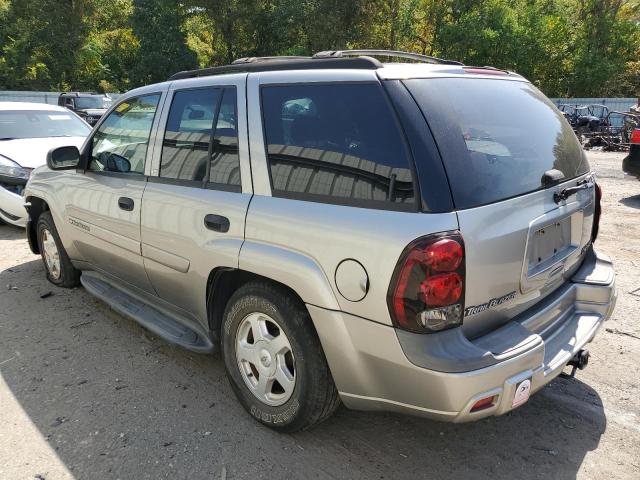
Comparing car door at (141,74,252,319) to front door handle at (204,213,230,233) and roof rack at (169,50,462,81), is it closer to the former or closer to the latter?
front door handle at (204,213,230,233)

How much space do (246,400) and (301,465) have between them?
1.67 feet

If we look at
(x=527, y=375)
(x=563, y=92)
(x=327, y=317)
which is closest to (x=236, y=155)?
(x=327, y=317)

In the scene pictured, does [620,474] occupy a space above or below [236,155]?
below

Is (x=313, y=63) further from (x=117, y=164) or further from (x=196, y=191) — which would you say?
(x=117, y=164)

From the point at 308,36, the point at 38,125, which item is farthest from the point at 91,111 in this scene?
the point at 308,36

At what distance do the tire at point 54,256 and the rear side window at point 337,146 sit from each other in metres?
2.92

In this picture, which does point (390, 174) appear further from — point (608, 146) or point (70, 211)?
point (608, 146)

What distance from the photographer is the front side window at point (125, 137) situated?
137 inches

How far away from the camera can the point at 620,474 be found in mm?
2447

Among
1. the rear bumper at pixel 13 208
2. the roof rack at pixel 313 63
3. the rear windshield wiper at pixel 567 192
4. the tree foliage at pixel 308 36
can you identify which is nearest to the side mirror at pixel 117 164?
the roof rack at pixel 313 63

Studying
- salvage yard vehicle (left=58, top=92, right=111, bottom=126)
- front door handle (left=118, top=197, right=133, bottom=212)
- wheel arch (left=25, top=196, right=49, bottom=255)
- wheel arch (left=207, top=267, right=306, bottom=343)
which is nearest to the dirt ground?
wheel arch (left=207, top=267, right=306, bottom=343)

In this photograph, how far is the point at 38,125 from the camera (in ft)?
26.2

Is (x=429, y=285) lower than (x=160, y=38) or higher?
lower

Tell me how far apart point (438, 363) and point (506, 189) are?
0.86m
